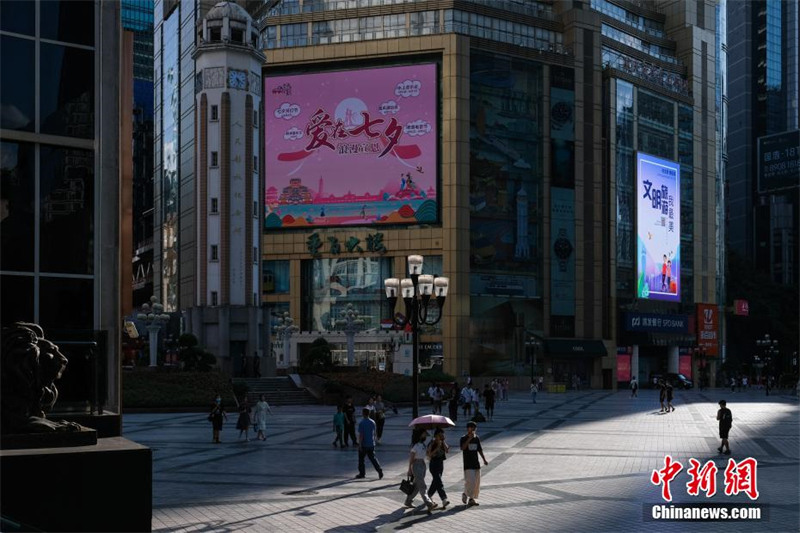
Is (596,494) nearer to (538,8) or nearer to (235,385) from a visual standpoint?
(235,385)

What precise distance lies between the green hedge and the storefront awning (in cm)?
3743

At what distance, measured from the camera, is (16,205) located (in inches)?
629

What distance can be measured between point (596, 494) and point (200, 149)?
49.4 metres

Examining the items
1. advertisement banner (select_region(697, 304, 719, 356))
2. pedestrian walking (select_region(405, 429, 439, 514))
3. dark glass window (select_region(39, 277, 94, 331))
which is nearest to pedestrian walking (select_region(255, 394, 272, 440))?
pedestrian walking (select_region(405, 429, 439, 514))

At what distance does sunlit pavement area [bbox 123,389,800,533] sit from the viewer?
17172 millimetres

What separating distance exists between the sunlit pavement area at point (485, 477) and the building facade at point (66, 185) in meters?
3.69

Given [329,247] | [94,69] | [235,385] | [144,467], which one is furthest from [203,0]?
[144,467]

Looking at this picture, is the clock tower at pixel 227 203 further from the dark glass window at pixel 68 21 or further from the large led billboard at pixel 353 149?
the dark glass window at pixel 68 21

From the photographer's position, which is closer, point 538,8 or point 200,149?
point 200,149

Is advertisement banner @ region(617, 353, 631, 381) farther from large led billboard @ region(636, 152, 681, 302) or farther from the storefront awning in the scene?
large led billboard @ region(636, 152, 681, 302)

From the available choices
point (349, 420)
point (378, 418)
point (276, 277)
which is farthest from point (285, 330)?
point (349, 420)

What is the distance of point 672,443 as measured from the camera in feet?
104

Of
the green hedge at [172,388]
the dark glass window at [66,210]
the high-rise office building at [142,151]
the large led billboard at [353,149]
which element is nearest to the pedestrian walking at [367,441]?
the dark glass window at [66,210]

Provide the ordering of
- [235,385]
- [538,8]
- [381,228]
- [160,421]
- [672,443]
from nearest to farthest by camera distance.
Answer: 1. [672,443]
2. [160,421]
3. [235,385]
4. [381,228]
5. [538,8]
